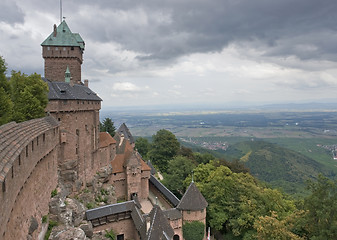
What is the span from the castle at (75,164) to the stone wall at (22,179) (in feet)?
0.12

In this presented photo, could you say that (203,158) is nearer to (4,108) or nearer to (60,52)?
(60,52)

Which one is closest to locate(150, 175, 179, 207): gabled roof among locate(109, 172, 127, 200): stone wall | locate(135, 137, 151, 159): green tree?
locate(109, 172, 127, 200): stone wall

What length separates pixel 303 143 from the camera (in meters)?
153

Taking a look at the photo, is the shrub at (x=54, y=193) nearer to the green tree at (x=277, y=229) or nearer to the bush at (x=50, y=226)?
the bush at (x=50, y=226)

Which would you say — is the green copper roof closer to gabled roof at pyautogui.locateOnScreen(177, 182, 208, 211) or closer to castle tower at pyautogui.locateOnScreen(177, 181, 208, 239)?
gabled roof at pyautogui.locateOnScreen(177, 182, 208, 211)

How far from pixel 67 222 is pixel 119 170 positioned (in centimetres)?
1338

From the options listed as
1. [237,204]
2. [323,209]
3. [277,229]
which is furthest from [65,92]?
[323,209]

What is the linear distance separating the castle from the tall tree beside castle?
1.35 meters

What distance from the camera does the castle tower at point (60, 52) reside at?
25.6m

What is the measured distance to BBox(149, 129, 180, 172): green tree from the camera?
152 feet

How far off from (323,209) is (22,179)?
1711cm

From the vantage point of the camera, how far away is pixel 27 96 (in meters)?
16.8

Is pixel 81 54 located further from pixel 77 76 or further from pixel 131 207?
pixel 131 207

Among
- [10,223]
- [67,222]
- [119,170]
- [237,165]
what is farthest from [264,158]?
[10,223]
